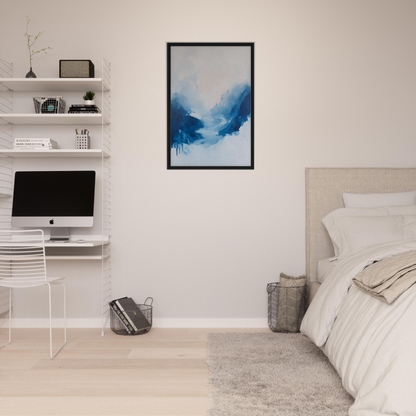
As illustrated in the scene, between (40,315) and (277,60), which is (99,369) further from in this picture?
(277,60)

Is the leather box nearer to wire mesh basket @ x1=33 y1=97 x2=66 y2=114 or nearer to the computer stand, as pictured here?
wire mesh basket @ x1=33 y1=97 x2=66 y2=114

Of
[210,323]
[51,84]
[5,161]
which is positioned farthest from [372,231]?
[5,161]

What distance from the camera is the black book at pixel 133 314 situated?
3.08 metres

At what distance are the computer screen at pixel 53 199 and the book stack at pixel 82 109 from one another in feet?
1.55

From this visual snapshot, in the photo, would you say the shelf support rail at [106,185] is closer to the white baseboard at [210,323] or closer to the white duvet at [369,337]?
the white baseboard at [210,323]

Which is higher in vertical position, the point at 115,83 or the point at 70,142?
the point at 115,83

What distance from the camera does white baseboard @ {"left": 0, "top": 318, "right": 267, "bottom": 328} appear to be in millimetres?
3338

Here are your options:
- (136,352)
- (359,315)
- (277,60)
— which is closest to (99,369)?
(136,352)

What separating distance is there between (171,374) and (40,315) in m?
1.59

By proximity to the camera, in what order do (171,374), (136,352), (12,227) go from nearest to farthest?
(171,374) → (136,352) → (12,227)

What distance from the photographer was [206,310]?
3377 mm

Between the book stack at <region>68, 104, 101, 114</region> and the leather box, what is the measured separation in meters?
0.23

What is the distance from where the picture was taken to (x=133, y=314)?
3.12 meters

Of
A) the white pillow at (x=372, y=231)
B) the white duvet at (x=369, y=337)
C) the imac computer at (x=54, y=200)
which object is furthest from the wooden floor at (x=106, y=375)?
the white pillow at (x=372, y=231)
